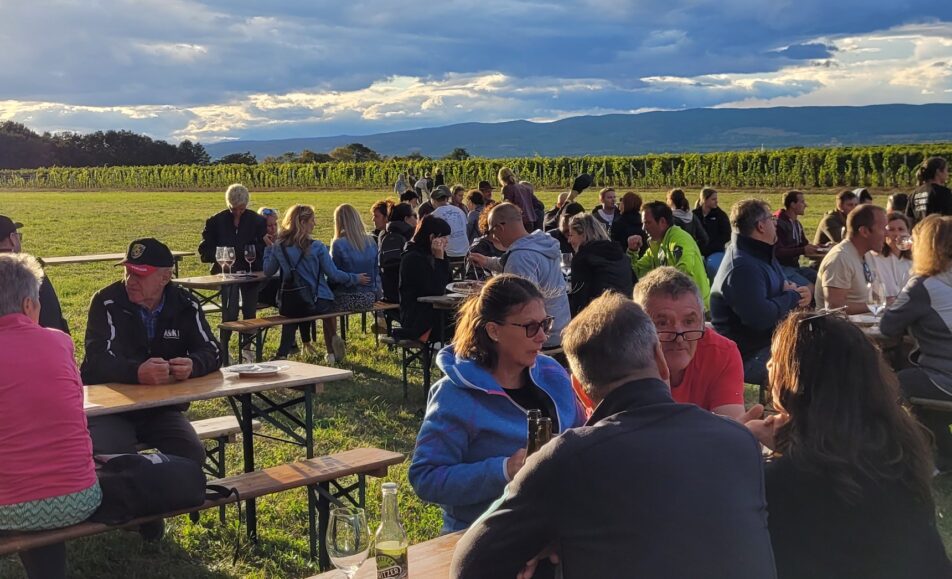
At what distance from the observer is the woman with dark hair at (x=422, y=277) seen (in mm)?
7621

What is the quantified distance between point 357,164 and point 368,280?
5191 centimetres

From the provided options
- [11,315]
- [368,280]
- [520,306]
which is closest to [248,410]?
[11,315]

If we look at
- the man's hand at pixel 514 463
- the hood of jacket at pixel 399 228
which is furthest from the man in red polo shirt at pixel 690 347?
the hood of jacket at pixel 399 228

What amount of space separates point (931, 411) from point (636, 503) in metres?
4.73

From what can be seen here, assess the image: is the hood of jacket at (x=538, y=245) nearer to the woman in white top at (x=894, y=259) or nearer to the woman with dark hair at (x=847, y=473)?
the woman in white top at (x=894, y=259)

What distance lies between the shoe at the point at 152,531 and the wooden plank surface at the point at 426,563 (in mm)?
2507

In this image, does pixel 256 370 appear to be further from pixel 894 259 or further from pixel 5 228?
pixel 894 259

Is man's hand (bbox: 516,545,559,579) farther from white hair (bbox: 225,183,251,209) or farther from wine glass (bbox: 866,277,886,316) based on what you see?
white hair (bbox: 225,183,251,209)

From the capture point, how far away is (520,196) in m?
13.0

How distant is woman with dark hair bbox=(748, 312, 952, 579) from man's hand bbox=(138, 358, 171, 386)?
3.17 m

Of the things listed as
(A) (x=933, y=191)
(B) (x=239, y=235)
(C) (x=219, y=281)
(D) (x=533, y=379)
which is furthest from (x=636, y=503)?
(A) (x=933, y=191)

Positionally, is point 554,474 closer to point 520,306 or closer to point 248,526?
point 520,306

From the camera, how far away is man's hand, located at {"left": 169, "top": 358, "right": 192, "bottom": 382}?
4.54 meters

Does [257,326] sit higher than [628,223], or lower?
lower
